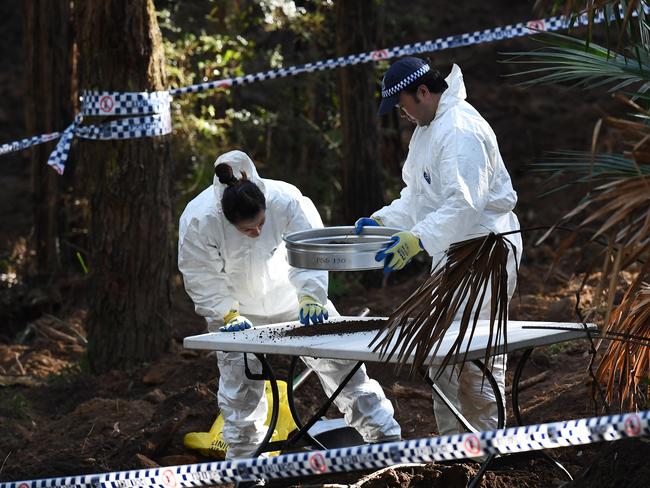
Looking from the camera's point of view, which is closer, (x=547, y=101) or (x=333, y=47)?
(x=333, y=47)

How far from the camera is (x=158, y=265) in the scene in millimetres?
7789

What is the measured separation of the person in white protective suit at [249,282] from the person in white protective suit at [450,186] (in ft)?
1.23

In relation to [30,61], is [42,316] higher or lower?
lower

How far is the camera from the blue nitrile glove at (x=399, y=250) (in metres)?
4.86

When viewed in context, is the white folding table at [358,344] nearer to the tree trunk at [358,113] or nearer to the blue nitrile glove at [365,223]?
the blue nitrile glove at [365,223]

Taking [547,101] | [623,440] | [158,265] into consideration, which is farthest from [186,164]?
[623,440]

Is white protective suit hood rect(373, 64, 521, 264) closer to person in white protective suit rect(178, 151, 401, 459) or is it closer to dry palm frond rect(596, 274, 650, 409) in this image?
person in white protective suit rect(178, 151, 401, 459)

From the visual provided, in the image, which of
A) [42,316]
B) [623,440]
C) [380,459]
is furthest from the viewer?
[42,316]

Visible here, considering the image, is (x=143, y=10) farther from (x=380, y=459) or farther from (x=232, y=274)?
(x=380, y=459)

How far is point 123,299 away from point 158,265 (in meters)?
0.35

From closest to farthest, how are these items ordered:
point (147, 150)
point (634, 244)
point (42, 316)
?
point (634, 244) → point (147, 150) → point (42, 316)

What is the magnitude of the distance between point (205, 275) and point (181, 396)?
61.4 inches

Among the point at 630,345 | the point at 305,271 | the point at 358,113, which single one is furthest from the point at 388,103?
the point at 358,113

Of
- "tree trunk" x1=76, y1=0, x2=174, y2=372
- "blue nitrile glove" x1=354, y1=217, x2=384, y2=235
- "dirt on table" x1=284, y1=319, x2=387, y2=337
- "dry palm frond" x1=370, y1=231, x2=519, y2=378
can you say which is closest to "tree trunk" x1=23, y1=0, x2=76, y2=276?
"tree trunk" x1=76, y1=0, x2=174, y2=372
